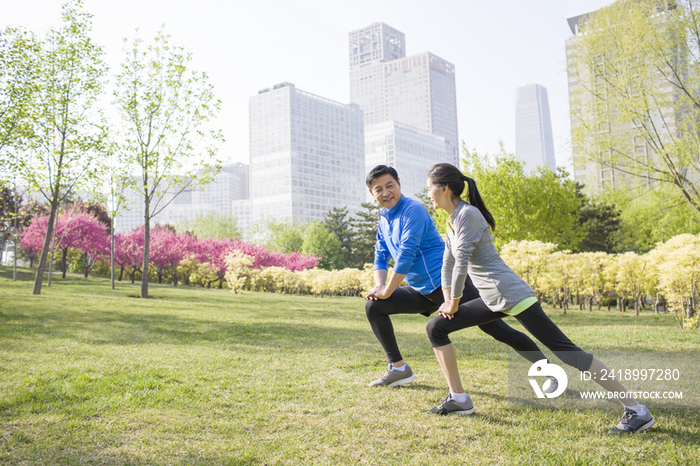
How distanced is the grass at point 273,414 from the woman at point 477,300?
0.21 meters

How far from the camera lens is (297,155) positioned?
412ft

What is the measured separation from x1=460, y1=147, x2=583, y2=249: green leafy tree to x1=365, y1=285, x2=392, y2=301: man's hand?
16.9 m

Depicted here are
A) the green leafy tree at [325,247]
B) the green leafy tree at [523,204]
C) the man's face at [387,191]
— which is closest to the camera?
the man's face at [387,191]

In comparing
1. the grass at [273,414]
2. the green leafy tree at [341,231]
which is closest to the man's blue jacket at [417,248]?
the grass at [273,414]

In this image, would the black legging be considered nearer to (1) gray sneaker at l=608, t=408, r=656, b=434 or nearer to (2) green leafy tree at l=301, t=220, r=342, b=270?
(1) gray sneaker at l=608, t=408, r=656, b=434

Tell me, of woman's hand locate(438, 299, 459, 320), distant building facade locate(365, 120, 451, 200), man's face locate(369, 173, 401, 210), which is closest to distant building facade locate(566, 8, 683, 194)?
man's face locate(369, 173, 401, 210)

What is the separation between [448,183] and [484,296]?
2.81ft

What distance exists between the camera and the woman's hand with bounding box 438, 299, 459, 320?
3156 millimetres

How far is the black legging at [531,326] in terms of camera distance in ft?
9.42

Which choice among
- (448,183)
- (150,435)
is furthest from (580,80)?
(150,435)

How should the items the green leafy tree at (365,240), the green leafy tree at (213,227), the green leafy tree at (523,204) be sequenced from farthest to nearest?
the green leafy tree at (213,227)
the green leafy tree at (365,240)
the green leafy tree at (523,204)

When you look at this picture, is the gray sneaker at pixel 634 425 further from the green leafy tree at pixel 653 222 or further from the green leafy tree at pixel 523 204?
the green leafy tree at pixel 653 222
